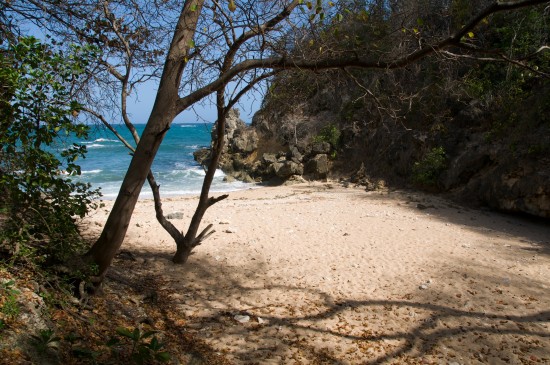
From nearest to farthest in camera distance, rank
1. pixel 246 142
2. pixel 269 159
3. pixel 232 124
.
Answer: pixel 269 159, pixel 246 142, pixel 232 124

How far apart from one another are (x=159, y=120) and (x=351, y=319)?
11.6 feet

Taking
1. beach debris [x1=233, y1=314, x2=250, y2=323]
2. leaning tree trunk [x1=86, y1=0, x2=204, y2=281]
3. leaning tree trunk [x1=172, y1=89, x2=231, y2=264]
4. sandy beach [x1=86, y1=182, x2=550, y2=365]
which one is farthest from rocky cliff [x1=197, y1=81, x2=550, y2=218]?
beach debris [x1=233, y1=314, x2=250, y2=323]

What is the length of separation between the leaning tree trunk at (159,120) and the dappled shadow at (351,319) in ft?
4.89

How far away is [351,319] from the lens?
17.9ft

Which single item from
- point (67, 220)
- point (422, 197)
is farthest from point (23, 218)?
point (422, 197)

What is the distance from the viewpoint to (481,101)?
1563 centimetres

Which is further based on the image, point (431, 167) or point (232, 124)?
point (232, 124)

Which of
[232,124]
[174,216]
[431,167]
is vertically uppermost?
[232,124]

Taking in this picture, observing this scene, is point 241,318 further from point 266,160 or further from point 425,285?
point 266,160

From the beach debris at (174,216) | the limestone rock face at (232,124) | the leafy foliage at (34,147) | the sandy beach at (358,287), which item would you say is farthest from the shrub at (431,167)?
the limestone rock face at (232,124)

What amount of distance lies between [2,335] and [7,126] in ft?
5.89

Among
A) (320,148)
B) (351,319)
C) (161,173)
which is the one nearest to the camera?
(351,319)

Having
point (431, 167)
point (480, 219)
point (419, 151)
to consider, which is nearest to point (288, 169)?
point (419, 151)

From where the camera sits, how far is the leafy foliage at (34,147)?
3.58 metres
